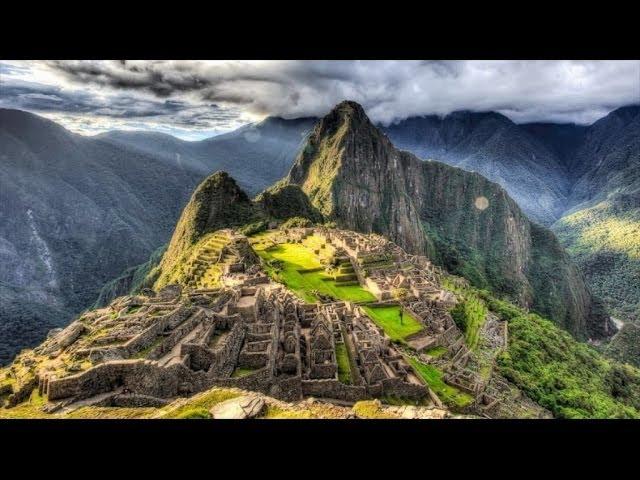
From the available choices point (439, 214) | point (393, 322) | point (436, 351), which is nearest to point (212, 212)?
point (393, 322)

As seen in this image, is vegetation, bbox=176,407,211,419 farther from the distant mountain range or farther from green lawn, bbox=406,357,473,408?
the distant mountain range

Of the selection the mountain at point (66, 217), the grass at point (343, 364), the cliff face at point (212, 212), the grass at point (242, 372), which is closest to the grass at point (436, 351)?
the grass at point (343, 364)

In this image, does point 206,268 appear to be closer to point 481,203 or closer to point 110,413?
point 110,413

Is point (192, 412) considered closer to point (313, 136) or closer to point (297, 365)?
point (297, 365)

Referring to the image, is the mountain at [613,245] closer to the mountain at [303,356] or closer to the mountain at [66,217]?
the mountain at [303,356]

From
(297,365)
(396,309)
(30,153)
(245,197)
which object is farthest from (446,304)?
(30,153)

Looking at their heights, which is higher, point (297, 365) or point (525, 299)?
point (297, 365)
